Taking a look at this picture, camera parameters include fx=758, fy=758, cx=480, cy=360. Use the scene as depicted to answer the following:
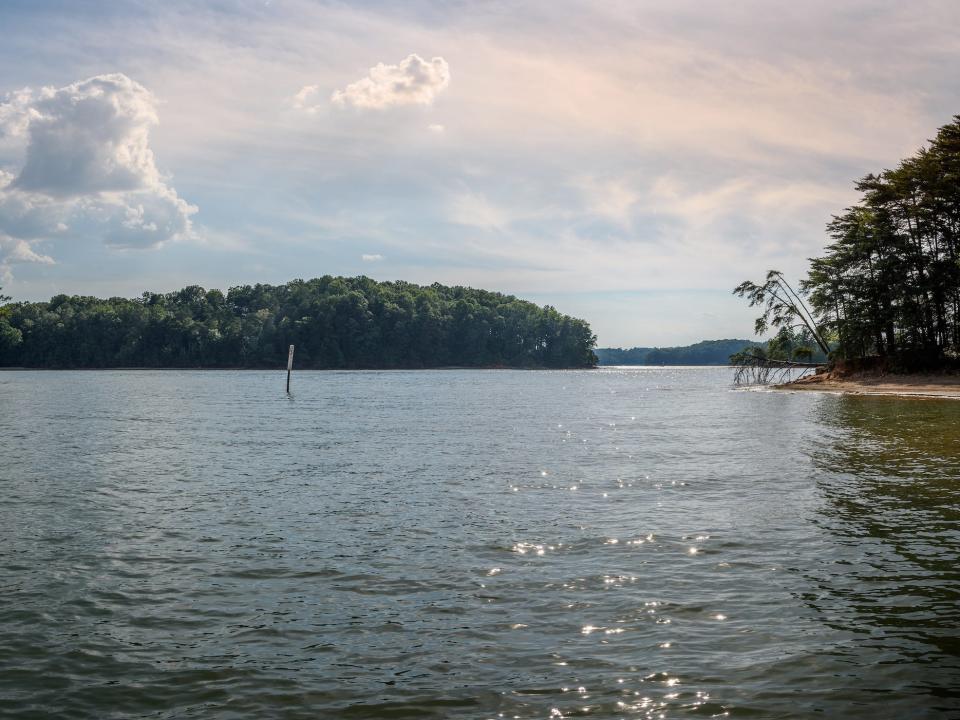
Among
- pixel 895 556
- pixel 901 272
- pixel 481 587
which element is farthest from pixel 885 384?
pixel 481 587

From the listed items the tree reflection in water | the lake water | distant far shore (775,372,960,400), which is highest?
distant far shore (775,372,960,400)

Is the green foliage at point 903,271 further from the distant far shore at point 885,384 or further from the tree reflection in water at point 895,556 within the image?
the tree reflection in water at point 895,556

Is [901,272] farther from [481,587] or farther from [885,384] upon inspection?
[481,587]

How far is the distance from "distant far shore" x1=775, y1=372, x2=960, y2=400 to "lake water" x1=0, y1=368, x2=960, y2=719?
38129 mm

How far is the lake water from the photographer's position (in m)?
7.41

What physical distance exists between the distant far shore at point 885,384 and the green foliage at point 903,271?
207 cm

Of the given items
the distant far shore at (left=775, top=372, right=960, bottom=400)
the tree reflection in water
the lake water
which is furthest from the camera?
the distant far shore at (left=775, top=372, right=960, bottom=400)

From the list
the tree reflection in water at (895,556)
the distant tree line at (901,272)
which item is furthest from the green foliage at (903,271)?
the tree reflection in water at (895,556)

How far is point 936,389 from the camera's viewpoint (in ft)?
194

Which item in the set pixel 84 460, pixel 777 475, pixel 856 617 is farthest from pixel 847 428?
pixel 84 460

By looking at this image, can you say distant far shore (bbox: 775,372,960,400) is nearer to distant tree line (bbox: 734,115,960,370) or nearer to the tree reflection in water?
distant tree line (bbox: 734,115,960,370)

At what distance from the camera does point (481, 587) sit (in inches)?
426

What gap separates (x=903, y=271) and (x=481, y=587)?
230ft

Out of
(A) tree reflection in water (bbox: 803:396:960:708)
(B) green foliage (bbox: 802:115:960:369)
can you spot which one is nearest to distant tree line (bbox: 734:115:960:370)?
(B) green foliage (bbox: 802:115:960:369)
